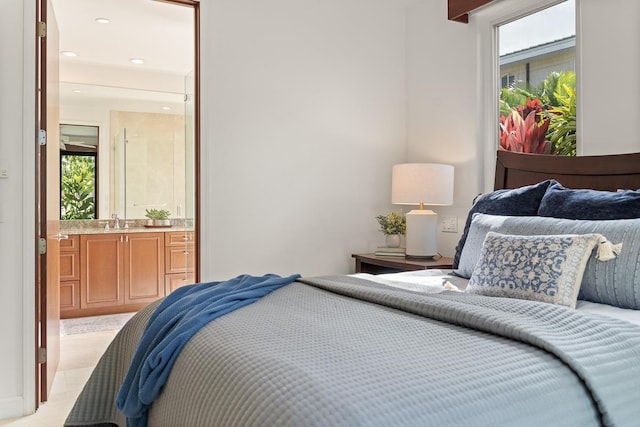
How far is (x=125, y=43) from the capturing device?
15.1 feet

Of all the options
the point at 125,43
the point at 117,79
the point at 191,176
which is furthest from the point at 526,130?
the point at 117,79

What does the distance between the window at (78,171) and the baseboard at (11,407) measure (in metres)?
3.12

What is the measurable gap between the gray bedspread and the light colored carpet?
322 centimetres

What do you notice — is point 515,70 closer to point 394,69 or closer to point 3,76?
point 394,69

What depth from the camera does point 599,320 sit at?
1.38m

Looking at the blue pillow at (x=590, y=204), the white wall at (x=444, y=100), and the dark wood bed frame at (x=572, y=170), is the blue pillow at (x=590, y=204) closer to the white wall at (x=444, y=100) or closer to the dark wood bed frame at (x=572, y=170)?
the dark wood bed frame at (x=572, y=170)

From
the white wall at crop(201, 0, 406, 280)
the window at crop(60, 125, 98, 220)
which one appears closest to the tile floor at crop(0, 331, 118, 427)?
the white wall at crop(201, 0, 406, 280)

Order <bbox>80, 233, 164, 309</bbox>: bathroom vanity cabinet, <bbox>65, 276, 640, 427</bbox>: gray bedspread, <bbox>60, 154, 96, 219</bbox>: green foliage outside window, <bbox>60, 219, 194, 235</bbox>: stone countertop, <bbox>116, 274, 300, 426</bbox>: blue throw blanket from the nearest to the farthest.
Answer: <bbox>65, 276, 640, 427</bbox>: gray bedspread, <bbox>116, 274, 300, 426</bbox>: blue throw blanket, <bbox>80, 233, 164, 309</bbox>: bathroom vanity cabinet, <bbox>60, 219, 194, 235</bbox>: stone countertop, <bbox>60, 154, 96, 219</bbox>: green foliage outside window

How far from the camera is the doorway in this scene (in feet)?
10.5

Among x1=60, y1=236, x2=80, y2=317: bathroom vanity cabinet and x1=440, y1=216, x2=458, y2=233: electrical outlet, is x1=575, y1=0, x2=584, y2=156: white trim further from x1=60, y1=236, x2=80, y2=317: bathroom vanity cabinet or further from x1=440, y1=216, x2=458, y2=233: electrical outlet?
x1=60, y1=236, x2=80, y2=317: bathroom vanity cabinet

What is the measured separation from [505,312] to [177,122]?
5190mm

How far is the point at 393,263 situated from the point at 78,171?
386 cm

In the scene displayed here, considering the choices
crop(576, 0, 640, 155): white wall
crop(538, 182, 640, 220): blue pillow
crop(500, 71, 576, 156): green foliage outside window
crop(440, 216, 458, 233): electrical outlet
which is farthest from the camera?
crop(440, 216, 458, 233): electrical outlet

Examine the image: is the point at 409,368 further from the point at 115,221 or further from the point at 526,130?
the point at 115,221
